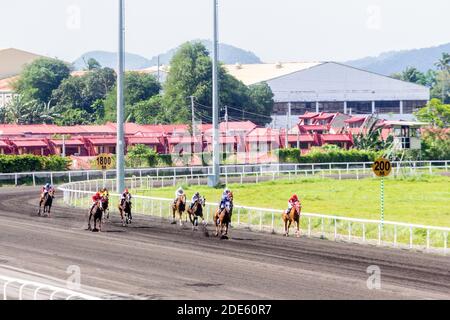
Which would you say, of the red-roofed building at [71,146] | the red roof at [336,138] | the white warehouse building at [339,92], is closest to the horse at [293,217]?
the red-roofed building at [71,146]

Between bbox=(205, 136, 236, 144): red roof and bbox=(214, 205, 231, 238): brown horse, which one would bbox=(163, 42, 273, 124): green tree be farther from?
bbox=(214, 205, 231, 238): brown horse

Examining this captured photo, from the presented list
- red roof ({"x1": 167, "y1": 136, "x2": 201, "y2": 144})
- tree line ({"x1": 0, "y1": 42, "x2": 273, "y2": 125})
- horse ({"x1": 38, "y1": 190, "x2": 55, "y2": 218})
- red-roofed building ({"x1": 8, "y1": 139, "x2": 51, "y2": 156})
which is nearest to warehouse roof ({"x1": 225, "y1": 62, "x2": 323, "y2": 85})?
tree line ({"x1": 0, "y1": 42, "x2": 273, "y2": 125})

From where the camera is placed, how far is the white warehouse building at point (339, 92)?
5300 inches

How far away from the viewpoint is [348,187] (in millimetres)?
51906

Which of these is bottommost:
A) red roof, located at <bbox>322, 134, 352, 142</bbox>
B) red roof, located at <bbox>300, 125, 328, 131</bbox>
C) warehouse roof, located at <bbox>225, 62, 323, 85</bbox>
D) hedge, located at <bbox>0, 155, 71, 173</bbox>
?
hedge, located at <bbox>0, 155, 71, 173</bbox>

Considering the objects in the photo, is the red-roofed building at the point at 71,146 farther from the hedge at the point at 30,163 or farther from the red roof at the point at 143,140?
the hedge at the point at 30,163

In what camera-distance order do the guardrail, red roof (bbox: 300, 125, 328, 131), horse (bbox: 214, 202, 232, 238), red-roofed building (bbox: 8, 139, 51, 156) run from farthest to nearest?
red roof (bbox: 300, 125, 328, 131), red-roofed building (bbox: 8, 139, 51, 156), the guardrail, horse (bbox: 214, 202, 232, 238)

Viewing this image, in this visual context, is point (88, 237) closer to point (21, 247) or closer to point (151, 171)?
point (21, 247)

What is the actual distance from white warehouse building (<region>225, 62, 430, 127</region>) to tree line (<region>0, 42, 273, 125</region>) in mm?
10718

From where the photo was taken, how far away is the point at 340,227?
30156mm

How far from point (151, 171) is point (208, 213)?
28383 mm

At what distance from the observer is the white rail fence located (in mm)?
26281

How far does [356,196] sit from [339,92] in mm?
90515
